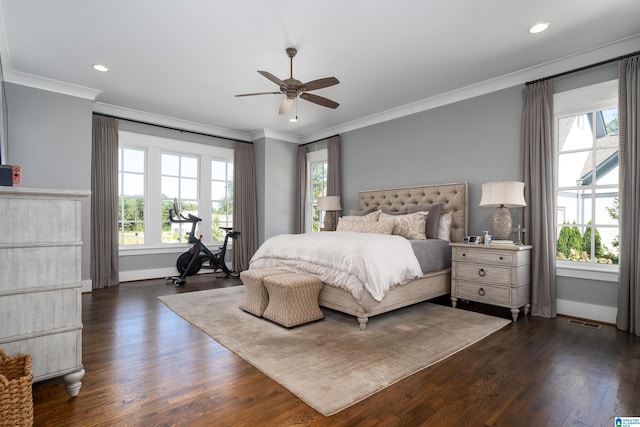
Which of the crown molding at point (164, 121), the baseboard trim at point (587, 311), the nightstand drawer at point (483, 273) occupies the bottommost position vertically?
the baseboard trim at point (587, 311)

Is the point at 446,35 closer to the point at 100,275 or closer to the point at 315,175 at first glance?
the point at 315,175

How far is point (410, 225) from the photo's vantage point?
4340 mm

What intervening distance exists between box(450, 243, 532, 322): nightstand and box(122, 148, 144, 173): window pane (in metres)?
5.14

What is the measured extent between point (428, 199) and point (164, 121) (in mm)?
4626

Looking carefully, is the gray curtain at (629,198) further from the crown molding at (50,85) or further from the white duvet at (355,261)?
the crown molding at (50,85)

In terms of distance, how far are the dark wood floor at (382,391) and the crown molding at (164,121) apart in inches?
145

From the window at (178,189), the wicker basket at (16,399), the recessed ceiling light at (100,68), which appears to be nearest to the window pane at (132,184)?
the window at (178,189)

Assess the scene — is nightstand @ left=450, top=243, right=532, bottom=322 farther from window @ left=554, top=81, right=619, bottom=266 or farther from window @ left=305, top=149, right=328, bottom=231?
window @ left=305, top=149, right=328, bottom=231

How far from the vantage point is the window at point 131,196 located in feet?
18.0

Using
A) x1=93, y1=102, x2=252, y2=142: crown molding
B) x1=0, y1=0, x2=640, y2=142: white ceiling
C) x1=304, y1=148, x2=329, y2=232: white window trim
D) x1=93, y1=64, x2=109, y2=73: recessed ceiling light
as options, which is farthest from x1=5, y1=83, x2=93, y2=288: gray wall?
x1=304, y1=148, x2=329, y2=232: white window trim

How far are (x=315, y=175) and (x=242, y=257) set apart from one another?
225 centimetres

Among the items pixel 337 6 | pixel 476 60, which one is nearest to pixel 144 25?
pixel 337 6

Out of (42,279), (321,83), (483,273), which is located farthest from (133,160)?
(483,273)

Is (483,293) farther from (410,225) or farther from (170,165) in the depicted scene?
(170,165)
